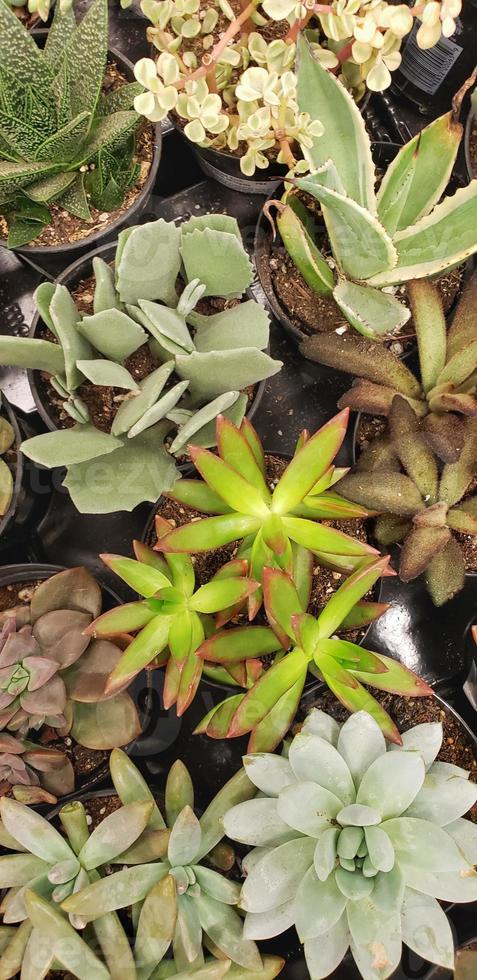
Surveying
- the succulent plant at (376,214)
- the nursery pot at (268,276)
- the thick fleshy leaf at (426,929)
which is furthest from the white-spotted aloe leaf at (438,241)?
the thick fleshy leaf at (426,929)

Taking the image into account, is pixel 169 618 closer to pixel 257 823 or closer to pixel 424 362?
pixel 257 823

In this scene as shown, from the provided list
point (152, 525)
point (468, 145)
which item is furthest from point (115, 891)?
point (468, 145)

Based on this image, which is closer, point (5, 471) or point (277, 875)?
point (277, 875)

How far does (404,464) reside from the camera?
100cm

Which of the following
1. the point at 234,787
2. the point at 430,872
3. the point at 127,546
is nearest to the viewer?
the point at 430,872

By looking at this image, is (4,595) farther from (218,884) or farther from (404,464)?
(404,464)

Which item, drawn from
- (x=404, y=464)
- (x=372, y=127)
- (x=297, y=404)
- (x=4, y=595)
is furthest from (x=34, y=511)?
(x=372, y=127)

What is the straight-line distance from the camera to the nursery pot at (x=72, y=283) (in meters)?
1.02

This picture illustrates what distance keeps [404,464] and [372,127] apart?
619 mm

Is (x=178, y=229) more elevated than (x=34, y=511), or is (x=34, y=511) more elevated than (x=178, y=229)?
(x=178, y=229)

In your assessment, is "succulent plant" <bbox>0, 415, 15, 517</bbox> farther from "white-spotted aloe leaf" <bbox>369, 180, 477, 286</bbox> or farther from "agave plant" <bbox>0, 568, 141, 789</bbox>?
"white-spotted aloe leaf" <bbox>369, 180, 477, 286</bbox>

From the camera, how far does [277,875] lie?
0.86 meters

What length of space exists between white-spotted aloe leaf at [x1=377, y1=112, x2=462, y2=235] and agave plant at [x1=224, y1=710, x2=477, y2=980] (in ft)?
2.14

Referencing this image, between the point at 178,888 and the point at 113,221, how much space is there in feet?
2.83
